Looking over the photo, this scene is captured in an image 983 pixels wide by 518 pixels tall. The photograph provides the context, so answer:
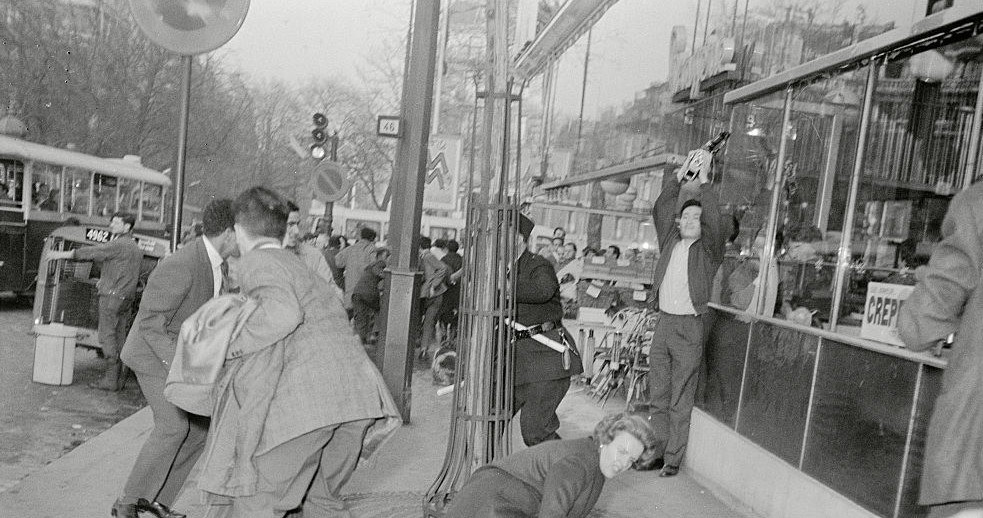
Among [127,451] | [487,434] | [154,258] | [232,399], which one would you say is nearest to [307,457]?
[232,399]

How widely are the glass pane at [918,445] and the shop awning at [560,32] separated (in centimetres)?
508

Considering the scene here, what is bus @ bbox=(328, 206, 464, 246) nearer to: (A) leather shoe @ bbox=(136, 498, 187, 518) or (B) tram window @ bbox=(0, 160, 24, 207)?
(B) tram window @ bbox=(0, 160, 24, 207)

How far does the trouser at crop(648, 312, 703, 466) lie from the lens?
6.91 m

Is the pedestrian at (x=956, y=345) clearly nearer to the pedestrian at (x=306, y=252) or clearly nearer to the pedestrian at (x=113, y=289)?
the pedestrian at (x=306, y=252)

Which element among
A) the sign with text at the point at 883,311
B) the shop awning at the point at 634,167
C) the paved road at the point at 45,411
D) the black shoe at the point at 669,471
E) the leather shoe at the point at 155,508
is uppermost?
the shop awning at the point at 634,167

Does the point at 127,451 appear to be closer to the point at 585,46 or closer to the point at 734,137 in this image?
the point at 734,137

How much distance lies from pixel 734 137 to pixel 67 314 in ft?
23.3

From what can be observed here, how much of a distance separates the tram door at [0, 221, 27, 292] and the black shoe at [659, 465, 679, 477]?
1262 centimetres

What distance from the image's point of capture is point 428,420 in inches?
352

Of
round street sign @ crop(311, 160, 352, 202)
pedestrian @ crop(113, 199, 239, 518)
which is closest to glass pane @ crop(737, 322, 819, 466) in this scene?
pedestrian @ crop(113, 199, 239, 518)

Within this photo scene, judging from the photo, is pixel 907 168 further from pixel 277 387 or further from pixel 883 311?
pixel 277 387

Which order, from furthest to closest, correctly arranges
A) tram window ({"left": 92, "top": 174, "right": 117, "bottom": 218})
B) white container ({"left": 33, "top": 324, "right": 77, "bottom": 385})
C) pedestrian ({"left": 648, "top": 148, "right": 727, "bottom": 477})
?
1. tram window ({"left": 92, "top": 174, "right": 117, "bottom": 218})
2. white container ({"left": 33, "top": 324, "right": 77, "bottom": 385})
3. pedestrian ({"left": 648, "top": 148, "right": 727, "bottom": 477})

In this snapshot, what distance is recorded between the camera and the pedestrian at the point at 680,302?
6883mm

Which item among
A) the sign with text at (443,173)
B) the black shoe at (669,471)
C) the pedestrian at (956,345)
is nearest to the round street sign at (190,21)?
the black shoe at (669,471)
